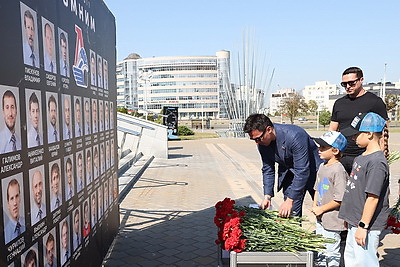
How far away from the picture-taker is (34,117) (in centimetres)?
216

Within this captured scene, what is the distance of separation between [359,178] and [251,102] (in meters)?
32.0

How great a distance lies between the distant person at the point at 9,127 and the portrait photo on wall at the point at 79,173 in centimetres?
109

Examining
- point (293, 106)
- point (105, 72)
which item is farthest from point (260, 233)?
point (293, 106)

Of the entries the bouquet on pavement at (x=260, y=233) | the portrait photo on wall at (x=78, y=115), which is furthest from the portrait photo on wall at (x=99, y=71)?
the bouquet on pavement at (x=260, y=233)

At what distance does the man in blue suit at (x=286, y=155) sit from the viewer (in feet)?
9.90

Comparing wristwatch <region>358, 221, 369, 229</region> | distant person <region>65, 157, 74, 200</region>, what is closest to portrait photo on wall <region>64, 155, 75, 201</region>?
distant person <region>65, 157, 74, 200</region>

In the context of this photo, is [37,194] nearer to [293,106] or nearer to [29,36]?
[29,36]

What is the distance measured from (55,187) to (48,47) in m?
1.00

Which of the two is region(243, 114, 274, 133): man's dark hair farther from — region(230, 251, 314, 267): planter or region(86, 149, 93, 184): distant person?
region(86, 149, 93, 184): distant person

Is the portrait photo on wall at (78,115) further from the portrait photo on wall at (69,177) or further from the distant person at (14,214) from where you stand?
the distant person at (14,214)

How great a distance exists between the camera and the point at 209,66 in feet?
304

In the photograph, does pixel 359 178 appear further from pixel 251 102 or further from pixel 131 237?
pixel 251 102

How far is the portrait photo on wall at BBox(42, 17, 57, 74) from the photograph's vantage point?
2.30 meters

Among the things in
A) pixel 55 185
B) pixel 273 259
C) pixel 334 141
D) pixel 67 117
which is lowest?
pixel 273 259
